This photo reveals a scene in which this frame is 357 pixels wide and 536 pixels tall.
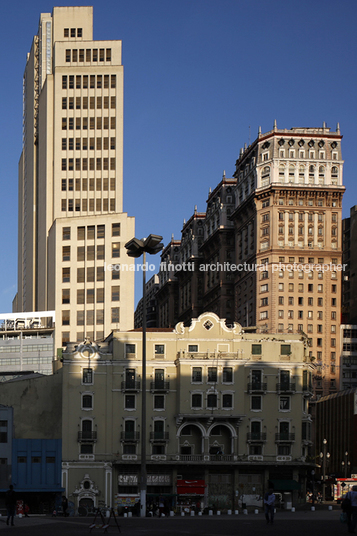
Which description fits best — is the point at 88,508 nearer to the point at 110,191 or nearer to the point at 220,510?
the point at 220,510

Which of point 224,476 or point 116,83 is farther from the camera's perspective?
point 116,83

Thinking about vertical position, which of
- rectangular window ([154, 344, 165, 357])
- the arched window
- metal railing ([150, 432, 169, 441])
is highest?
the arched window

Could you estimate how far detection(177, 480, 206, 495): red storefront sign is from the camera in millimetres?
105125

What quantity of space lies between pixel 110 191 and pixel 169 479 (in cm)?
8615

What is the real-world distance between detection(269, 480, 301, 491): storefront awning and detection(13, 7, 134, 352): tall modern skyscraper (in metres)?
59.6

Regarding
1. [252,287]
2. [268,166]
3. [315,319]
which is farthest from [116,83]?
[315,319]

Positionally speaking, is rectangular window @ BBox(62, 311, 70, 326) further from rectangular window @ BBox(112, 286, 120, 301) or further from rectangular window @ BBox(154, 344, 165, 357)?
rectangular window @ BBox(154, 344, 165, 357)

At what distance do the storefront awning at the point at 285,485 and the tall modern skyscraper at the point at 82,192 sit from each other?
59561mm

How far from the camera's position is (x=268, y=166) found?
19725 cm

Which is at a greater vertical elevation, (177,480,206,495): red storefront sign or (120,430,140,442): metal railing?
(120,430,140,442): metal railing

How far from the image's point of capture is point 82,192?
183250mm

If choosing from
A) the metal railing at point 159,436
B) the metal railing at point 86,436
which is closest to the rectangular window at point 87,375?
the metal railing at point 86,436

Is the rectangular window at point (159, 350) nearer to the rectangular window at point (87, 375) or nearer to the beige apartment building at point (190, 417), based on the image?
the beige apartment building at point (190, 417)

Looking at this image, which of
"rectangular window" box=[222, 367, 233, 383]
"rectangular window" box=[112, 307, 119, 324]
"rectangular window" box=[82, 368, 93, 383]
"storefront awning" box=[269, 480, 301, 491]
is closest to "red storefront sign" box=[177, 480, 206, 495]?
"storefront awning" box=[269, 480, 301, 491]
